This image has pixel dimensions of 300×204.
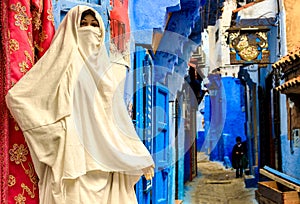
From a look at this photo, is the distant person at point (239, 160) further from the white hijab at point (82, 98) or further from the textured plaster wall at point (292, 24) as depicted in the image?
the white hijab at point (82, 98)

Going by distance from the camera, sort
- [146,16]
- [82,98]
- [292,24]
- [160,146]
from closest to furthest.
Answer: [82,98], [146,16], [160,146], [292,24]

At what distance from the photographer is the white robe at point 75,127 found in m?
2.09

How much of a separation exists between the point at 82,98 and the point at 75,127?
0.20 m

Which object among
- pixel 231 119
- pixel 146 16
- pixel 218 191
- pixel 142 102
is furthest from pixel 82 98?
pixel 231 119

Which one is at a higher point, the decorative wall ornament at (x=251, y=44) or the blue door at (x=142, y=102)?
the decorative wall ornament at (x=251, y=44)

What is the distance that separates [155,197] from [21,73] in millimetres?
4378

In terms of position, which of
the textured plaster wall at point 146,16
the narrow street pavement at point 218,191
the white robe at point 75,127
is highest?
the textured plaster wall at point 146,16

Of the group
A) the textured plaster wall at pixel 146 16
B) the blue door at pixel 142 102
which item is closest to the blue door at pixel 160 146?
the blue door at pixel 142 102

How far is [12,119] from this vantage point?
2.26 meters

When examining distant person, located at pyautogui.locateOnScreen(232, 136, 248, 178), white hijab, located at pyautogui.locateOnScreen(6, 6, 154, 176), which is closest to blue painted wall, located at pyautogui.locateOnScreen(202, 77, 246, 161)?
distant person, located at pyautogui.locateOnScreen(232, 136, 248, 178)

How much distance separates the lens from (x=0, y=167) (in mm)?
2172

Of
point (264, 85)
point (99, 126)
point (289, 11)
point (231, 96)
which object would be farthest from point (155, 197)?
point (231, 96)

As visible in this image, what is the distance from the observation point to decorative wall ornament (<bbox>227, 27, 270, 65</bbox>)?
952cm

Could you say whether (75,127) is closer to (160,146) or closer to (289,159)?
(160,146)
